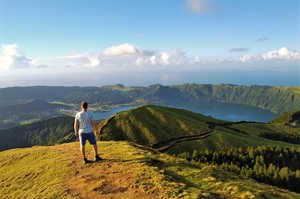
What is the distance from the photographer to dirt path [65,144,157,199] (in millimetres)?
17969

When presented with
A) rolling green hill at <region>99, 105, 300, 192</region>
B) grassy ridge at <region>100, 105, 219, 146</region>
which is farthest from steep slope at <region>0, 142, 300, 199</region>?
grassy ridge at <region>100, 105, 219, 146</region>

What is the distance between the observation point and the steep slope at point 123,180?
18.1 meters

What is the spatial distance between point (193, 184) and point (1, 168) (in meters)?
24.7

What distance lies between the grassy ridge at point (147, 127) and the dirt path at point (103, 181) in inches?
2713

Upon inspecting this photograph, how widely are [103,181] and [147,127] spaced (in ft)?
285

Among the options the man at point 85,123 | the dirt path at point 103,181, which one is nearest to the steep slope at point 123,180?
the dirt path at point 103,181

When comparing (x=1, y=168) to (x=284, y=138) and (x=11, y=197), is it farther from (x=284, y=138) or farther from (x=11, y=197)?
(x=284, y=138)

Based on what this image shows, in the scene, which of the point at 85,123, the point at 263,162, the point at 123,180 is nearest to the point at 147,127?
the point at 263,162

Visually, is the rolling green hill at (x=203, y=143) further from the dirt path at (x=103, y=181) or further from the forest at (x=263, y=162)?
the dirt path at (x=103, y=181)

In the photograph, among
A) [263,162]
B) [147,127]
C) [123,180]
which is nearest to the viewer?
[123,180]

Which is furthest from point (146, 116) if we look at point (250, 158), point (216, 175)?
point (216, 175)

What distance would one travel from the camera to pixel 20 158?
33.7 metres

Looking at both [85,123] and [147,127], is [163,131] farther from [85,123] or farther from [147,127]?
[85,123]

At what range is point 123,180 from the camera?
1989 cm
